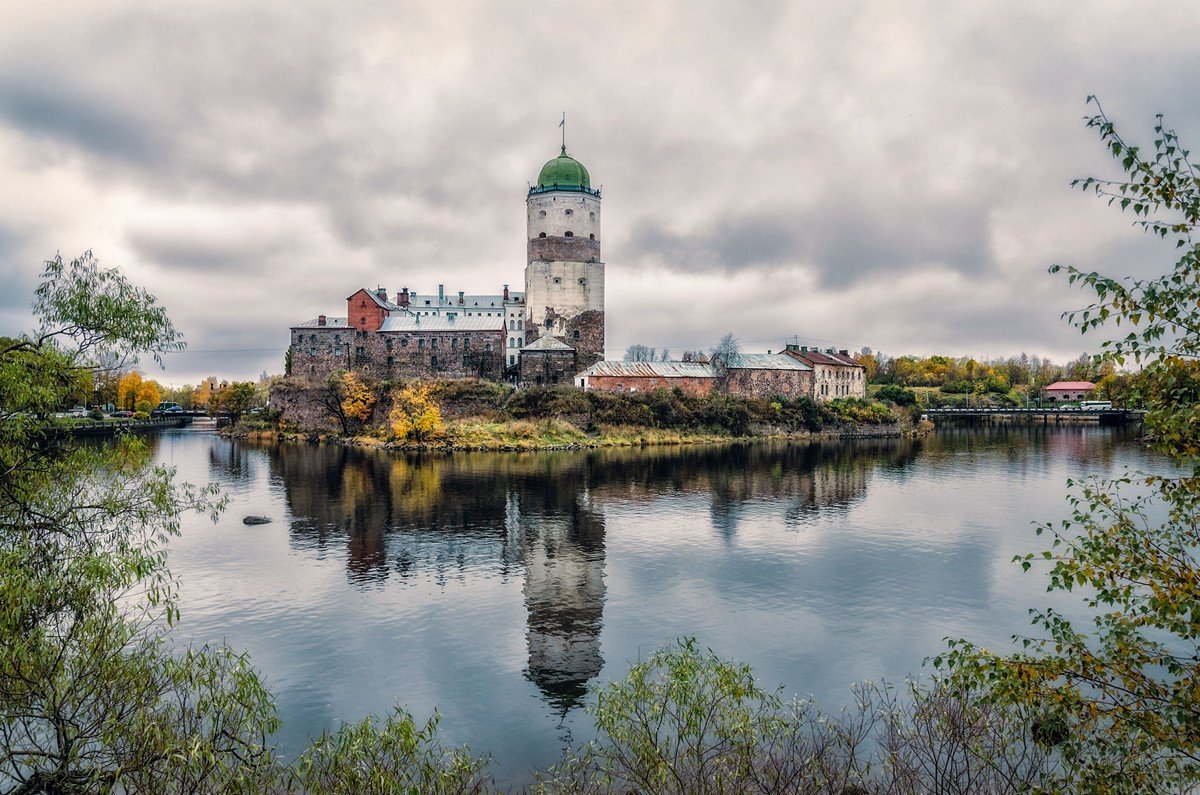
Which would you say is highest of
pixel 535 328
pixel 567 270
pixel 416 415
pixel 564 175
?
pixel 564 175

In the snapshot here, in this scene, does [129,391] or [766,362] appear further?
[129,391]

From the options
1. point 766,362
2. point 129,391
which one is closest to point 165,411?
point 129,391

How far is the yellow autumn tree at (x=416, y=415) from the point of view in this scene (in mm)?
66938

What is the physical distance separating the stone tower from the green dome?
0.11 m

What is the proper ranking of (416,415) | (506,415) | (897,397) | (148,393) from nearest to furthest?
(416,415) < (506,415) < (897,397) < (148,393)

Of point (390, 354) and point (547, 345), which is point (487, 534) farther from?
point (390, 354)

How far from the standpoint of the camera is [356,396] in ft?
241

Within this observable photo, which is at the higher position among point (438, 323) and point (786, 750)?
point (438, 323)

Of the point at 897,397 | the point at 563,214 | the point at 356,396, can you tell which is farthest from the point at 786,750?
the point at 897,397

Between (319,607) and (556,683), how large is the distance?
28.1 ft

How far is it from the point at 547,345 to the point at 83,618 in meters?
67.3

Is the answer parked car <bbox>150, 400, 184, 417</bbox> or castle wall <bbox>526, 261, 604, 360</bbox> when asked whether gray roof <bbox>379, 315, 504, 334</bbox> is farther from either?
parked car <bbox>150, 400, 184, 417</bbox>

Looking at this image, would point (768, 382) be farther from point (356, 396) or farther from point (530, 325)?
point (356, 396)

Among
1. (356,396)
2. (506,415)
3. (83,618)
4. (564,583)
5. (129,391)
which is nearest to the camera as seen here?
(83,618)
